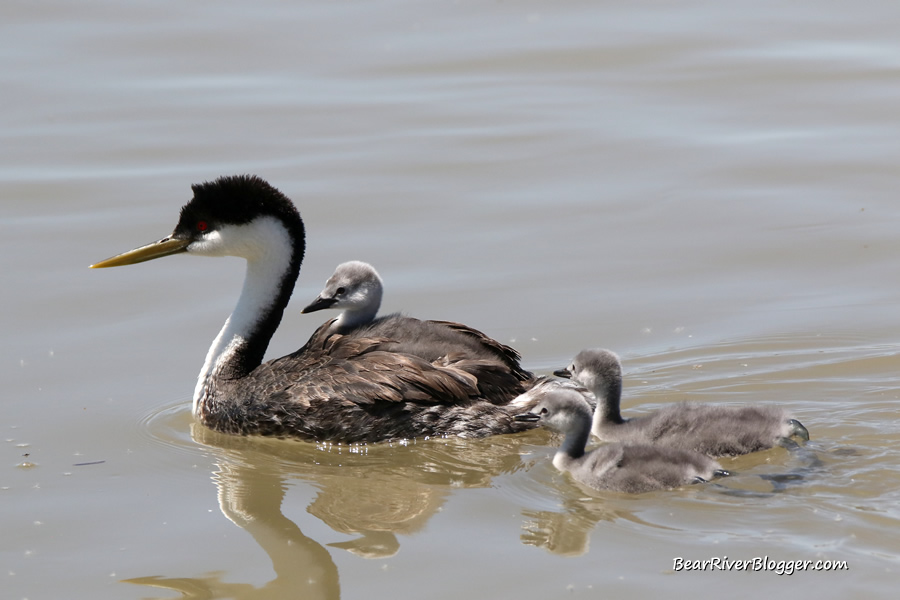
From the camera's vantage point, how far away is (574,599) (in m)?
5.72

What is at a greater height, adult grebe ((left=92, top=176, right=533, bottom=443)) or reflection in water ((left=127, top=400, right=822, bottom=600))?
adult grebe ((left=92, top=176, right=533, bottom=443))

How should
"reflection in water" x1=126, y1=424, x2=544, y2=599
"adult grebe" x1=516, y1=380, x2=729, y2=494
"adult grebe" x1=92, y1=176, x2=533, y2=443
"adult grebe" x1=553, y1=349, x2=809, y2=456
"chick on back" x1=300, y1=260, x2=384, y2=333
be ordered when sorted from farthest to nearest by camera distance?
"chick on back" x1=300, y1=260, x2=384, y2=333, "adult grebe" x1=92, y1=176, x2=533, y2=443, "adult grebe" x1=553, y1=349, x2=809, y2=456, "adult grebe" x1=516, y1=380, x2=729, y2=494, "reflection in water" x1=126, y1=424, x2=544, y2=599

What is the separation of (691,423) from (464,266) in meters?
3.30

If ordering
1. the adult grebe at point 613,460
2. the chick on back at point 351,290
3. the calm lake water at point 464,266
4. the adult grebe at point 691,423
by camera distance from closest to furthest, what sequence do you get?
1. the calm lake water at point 464,266
2. the adult grebe at point 613,460
3. the adult grebe at point 691,423
4. the chick on back at point 351,290

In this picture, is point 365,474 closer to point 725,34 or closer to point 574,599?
point 574,599

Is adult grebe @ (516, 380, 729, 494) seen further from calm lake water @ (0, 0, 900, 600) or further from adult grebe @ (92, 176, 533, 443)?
adult grebe @ (92, 176, 533, 443)

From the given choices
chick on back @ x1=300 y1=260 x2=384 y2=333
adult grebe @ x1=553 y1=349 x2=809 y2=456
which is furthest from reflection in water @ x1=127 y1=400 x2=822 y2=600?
chick on back @ x1=300 y1=260 x2=384 y2=333

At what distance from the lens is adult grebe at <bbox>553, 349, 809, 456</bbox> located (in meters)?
6.99

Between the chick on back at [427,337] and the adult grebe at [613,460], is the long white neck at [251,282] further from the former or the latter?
the adult grebe at [613,460]

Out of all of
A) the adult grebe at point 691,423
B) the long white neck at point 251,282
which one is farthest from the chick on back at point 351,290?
the adult grebe at point 691,423

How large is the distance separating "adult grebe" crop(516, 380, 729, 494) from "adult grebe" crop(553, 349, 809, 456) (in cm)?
26

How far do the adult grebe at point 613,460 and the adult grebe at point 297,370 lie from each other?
1.80 feet

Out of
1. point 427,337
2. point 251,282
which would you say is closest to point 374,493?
point 427,337

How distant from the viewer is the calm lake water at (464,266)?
6.22 metres
